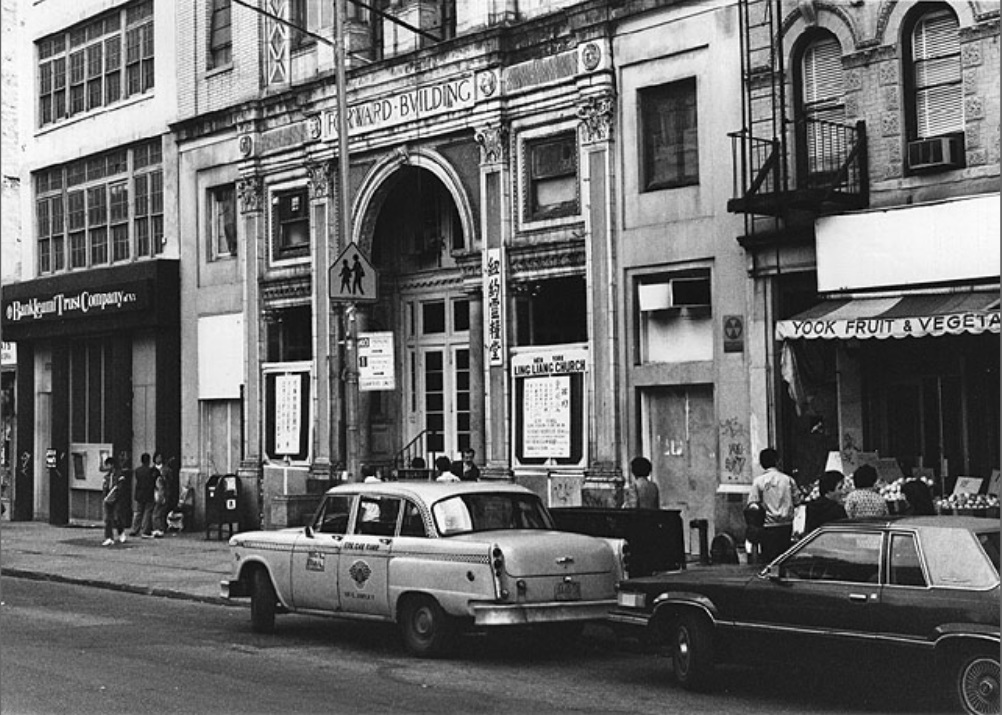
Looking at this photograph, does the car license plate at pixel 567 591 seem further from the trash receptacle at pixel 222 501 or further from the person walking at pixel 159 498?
the person walking at pixel 159 498

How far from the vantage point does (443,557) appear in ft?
44.2

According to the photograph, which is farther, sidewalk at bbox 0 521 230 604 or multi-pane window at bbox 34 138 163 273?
A: multi-pane window at bbox 34 138 163 273

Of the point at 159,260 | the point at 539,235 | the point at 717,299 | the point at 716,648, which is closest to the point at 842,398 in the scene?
the point at 717,299

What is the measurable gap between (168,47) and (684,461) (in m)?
17.1

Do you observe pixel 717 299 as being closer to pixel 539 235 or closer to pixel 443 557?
pixel 539 235

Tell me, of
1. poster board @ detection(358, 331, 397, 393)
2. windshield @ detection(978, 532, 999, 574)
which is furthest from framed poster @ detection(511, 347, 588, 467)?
windshield @ detection(978, 532, 999, 574)

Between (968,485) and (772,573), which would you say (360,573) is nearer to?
(772,573)

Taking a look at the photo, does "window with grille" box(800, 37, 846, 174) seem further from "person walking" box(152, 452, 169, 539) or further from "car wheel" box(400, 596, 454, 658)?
"person walking" box(152, 452, 169, 539)

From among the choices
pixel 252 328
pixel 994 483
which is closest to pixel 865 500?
pixel 994 483

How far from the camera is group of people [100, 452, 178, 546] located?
2822 cm

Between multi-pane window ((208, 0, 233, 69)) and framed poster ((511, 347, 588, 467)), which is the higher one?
multi-pane window ((208, 0, 233, 69))

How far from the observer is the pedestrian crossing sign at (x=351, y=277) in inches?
799

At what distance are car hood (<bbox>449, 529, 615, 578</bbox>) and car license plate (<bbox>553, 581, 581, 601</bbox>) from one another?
0.33ft

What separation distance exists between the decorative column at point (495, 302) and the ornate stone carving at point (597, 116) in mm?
1924
